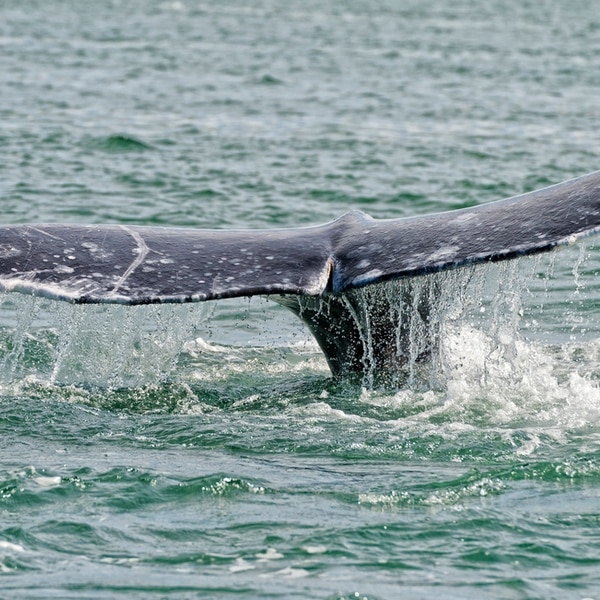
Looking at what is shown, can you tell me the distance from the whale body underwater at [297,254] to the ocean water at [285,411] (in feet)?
1.29

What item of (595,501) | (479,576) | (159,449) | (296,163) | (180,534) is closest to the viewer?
(479,576)

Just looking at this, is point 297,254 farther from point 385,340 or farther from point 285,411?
point 285,411

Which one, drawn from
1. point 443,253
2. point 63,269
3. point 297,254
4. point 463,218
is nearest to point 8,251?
point 63,269

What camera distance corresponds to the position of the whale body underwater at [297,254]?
6000mm

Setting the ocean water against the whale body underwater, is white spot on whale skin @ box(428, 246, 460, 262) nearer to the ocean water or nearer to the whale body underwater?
the whale body underwater

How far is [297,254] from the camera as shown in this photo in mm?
6559

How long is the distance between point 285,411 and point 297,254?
124 cm

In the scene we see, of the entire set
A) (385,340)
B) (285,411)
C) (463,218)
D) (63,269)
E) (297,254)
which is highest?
(463,218)

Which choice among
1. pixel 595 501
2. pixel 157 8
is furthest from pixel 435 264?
pixel 157 8

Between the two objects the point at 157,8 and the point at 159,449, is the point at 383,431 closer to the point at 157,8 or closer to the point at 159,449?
the point at 159,449

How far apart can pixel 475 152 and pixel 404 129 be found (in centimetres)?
205

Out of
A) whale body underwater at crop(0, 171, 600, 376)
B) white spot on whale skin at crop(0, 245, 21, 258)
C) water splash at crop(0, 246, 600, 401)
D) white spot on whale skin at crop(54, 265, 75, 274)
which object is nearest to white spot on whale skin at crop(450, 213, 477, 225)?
whale body underwater at crop(0, 171, 600, 376)

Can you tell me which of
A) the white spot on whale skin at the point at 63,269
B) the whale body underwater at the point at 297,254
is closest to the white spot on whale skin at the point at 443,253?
the whale body underwater at the point at 297,254

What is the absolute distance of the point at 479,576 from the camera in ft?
17.2
